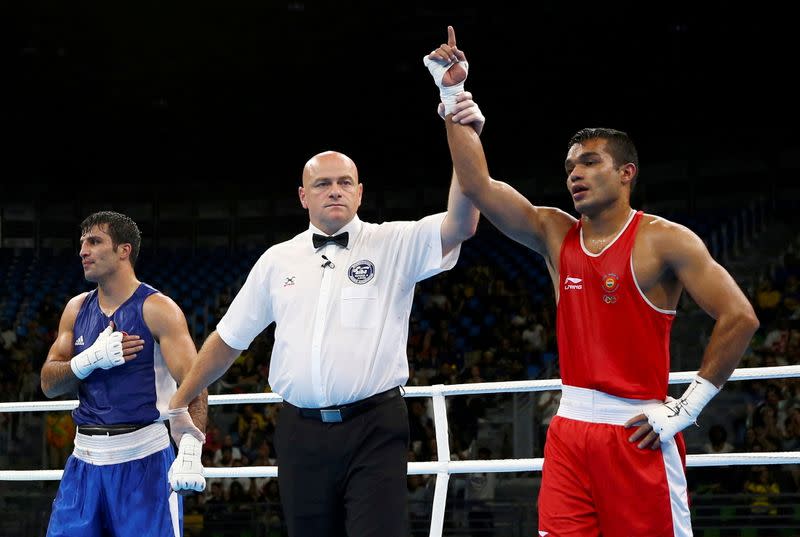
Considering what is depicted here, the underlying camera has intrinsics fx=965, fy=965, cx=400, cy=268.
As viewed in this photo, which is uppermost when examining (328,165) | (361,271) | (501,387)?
(328,165)

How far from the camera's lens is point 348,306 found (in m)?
3.33

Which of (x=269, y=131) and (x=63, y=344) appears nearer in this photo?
(x=63, y=344)

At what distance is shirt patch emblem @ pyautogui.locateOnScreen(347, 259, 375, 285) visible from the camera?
11.1 ft

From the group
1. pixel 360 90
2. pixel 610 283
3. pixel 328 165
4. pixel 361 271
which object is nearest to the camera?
pixel 610 283

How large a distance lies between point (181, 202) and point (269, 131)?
2.69 metres

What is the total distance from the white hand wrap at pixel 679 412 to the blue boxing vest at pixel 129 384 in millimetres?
2150

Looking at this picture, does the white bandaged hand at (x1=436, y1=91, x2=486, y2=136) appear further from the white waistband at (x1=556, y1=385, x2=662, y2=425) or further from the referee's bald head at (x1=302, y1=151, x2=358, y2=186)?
the white waistband at (x1=556, y1=385, x2=662, y2=425)

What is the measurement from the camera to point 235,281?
16.2m

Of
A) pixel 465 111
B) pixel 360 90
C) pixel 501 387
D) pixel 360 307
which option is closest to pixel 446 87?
pixel 465 111

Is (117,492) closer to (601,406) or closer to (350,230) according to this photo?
(350,230)

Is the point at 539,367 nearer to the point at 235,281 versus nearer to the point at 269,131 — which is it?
the point at 235,281

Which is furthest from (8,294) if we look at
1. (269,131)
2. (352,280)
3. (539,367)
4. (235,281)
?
(352,280)

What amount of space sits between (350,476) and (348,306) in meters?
0.57

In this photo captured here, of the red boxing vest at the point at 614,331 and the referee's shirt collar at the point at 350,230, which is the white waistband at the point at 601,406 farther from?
the referee's shirt collar at the point at 350,230
